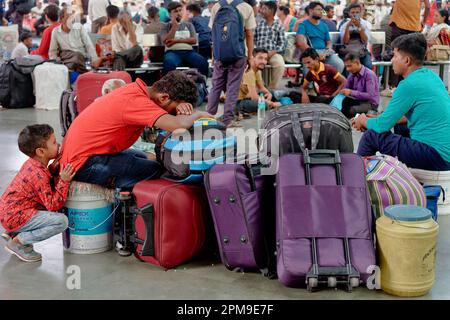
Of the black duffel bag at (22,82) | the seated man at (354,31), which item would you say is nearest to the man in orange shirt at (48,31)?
the black duffel bag at (22,82)

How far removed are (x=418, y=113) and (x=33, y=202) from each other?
2.35m

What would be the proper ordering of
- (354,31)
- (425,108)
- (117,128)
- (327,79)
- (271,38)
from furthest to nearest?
(354,31) < (271,38) < (327,79) < (425,108) < (117,128)

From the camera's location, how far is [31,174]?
3963 mm

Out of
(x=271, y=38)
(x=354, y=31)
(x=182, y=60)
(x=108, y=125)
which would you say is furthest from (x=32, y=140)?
(x=354, y=31)

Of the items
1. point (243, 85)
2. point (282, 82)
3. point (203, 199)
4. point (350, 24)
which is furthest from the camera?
point (282, 82)

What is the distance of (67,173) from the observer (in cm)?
398

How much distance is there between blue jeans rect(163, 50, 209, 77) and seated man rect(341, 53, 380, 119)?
2.85m

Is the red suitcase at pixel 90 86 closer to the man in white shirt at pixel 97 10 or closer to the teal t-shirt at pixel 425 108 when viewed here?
the teal t-shirt at pixel 425 108

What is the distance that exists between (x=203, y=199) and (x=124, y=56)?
6310 millimetres

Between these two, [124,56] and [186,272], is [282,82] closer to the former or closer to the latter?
[124,56]

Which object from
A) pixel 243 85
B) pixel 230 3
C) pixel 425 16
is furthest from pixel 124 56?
pixel 425 16

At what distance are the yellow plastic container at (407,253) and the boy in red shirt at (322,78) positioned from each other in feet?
16.8

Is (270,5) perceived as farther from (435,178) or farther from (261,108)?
(435,178)

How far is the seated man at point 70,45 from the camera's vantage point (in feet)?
32.3
